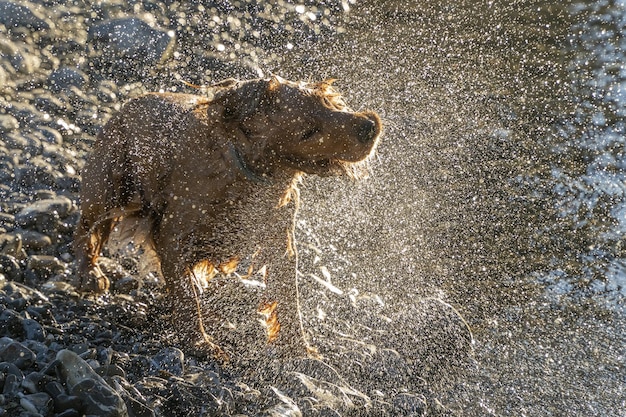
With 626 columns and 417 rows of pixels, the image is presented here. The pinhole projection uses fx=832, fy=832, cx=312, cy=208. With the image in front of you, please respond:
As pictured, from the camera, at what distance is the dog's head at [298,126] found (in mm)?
4152

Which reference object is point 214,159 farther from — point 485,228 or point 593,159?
point 593,159

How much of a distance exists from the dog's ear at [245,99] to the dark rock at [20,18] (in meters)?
4.43

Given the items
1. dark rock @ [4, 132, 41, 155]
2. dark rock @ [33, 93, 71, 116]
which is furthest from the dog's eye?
dark rock @ [33, 93, 71, 116]

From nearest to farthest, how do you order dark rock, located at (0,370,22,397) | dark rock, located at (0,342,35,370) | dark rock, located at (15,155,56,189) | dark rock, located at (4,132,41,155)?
1. dark rock, located at (0,370,22,397)
2. dark rock, located at (0,342,35,370)
3. dark rock, located at (15,155,56,189)
4. dark rock, located at (4,132,41,155)

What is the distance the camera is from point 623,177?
8.06m

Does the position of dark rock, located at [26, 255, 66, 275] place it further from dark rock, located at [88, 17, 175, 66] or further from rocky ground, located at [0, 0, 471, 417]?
dark rock, located at [88, 17, 175, 66]

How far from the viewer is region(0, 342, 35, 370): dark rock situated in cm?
377

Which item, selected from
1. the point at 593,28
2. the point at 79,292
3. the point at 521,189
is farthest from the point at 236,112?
the point at 593,28

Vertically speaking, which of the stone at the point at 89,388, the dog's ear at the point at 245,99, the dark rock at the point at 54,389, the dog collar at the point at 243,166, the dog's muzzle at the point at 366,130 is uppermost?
the dog's muzzle at the point at 366,130

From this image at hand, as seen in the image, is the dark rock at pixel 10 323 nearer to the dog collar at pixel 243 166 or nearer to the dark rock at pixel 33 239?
the dark rock at pixel 33 239

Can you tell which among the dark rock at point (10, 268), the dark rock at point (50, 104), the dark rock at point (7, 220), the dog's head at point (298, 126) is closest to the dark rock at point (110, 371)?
the dog's head at point (298, 126)

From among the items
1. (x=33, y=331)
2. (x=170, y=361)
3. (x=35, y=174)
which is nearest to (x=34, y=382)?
(x=33, y=331)

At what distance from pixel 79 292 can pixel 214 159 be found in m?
1.38

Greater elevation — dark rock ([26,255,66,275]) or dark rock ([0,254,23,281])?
dark rock ([0,254,23,281])
